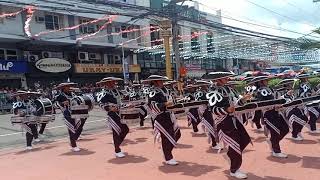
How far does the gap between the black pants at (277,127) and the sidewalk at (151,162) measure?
28 centimetres

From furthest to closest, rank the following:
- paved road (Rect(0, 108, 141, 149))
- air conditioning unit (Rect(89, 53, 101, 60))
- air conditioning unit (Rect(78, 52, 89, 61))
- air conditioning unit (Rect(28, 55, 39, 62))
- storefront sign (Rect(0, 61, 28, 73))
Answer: air conditioning unit (Rect(89, 53, 101, 60)), air conditioning unit (Rect(78, 52, 89, 61)), air conditioning unit (Rect(28, 55, 39, 62)), storefront sign (Rect(0, 61, 28, 73)), paved road (Rect(0, 108, 141, 149))

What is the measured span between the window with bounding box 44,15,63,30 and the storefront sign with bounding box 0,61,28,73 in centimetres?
383

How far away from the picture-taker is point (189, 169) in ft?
27.3

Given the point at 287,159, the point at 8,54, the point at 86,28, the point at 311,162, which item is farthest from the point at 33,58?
the point at 311,162

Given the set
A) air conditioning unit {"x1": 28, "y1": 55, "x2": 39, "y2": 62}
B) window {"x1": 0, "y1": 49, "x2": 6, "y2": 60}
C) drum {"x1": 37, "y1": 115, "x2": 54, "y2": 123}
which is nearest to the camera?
drum {"x1": 37, "y1": 115, "x2": 54, "y2": 123}

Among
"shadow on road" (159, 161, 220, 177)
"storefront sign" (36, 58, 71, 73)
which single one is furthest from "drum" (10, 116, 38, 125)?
"storefront sign" (36, 58, 71, 73)

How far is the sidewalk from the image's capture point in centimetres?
784

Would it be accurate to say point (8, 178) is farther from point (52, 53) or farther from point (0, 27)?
point (52, 53)

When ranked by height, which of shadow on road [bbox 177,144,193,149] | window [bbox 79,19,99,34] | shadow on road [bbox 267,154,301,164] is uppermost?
window [bbox 79,19,99,34]

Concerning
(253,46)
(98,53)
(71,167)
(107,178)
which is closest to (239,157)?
(107,178)

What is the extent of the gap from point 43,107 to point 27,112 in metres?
0.54

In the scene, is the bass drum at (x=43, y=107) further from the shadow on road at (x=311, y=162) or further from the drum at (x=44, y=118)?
the shadow on road at (x=311, y=162)

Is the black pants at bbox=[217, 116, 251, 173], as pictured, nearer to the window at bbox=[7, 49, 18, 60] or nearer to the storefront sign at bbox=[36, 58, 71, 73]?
the storefront sign at bbox=[36, 58, 71, 73]

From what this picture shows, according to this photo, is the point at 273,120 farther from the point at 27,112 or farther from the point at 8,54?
the point at 8,54
